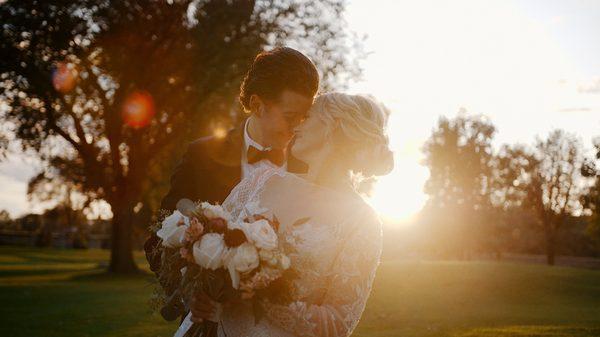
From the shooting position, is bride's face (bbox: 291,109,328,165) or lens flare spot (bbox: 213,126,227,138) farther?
lens flare spot (bbox: 213,126,227,138)

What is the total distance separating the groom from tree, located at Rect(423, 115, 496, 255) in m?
60.4

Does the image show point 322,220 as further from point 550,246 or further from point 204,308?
point 550,246

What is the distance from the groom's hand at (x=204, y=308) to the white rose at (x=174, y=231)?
0.30 metres

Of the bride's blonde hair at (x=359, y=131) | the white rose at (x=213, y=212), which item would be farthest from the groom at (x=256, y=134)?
the white rose at (x=213, y=212)

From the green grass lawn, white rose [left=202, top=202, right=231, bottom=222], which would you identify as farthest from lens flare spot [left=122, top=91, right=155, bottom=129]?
white rose [left=202, top=202, right=231, bottom=222]

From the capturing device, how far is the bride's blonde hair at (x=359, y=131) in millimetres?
3764

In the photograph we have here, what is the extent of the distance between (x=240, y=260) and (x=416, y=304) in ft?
64.9

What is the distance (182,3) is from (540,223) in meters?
52.1

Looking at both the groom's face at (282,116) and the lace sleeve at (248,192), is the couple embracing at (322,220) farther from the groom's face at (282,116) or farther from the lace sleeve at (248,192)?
the groom's face at (282,116)

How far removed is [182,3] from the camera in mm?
29125

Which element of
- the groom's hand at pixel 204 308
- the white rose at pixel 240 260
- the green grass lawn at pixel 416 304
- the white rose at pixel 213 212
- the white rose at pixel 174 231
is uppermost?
the white rose at pixel 213 212

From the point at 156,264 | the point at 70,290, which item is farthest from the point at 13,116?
the point at 156,264

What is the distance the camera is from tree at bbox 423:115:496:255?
64625mm

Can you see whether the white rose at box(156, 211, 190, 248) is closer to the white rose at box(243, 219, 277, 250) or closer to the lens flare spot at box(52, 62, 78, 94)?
the white rose at box(243, 219, 277, 250)
